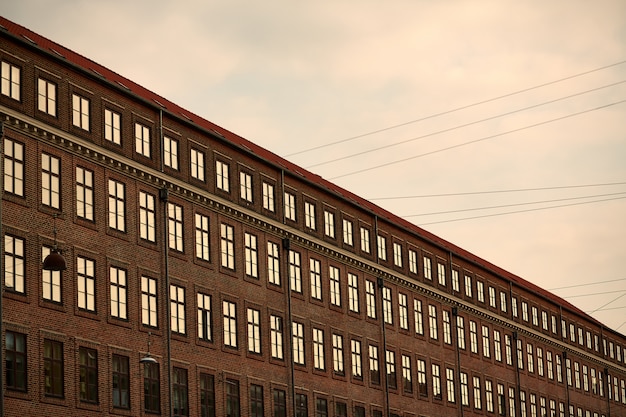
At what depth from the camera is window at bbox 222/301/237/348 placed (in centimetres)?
5762

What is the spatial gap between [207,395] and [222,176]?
9.47 meters

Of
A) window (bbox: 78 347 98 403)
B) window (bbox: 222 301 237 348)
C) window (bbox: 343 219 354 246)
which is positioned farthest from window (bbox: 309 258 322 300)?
window (bbox: 78 347 98 403)

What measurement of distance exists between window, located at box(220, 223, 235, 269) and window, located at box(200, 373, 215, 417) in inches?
196

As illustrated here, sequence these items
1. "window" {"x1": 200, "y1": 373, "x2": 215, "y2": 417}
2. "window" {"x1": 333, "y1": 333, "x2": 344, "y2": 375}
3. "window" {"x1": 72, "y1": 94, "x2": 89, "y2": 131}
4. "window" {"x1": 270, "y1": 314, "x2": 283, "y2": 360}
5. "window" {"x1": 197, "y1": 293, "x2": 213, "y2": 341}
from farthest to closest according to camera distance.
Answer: "window" {"x1": 333, "y1": 333, "x2": 344, "y2": 375}
"window" {"x1": 270, "y1": 314, "x2": 283, "y2": 360}
"window" {"x1": 197, "y1": 293, "x2": 213, "y2": 341}
"window" {"x1": 200, "y1": 373, "x2": 215, "y2": 417}
"window" {"x1": 72, "y1": 94, "x2": 89, "y2": 131}

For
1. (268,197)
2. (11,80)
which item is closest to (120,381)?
(11,80)

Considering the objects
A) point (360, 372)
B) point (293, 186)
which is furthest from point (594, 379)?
point (293, 186)

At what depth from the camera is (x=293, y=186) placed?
214ft

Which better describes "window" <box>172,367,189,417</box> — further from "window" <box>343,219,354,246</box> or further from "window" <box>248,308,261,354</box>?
"window" <box>343,219,354,246</box>

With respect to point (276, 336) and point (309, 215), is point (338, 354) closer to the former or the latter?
point (276, 336)

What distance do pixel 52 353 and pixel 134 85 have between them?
51.2 feet

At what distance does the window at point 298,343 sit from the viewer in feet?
207

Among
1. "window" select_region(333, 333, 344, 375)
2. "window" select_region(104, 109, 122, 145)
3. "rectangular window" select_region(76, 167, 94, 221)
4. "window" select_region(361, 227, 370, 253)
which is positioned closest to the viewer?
"rectangular window" select_region(76, 167, 94, 221)

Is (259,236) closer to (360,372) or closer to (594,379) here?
(360,372)

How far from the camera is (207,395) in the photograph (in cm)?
5591
